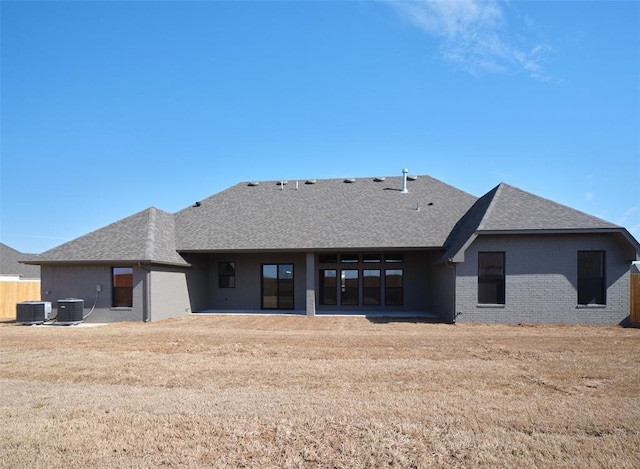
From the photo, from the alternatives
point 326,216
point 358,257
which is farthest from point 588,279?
point 326,216

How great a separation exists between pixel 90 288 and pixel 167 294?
322cm

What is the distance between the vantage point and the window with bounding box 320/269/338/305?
22.1 meters

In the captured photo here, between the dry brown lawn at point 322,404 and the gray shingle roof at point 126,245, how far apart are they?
6.43 metres

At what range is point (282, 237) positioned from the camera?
21.0 metres

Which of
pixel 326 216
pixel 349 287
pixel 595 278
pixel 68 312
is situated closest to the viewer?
pixel 595 278

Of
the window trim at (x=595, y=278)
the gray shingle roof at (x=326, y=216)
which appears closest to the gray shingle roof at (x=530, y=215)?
the window trim at (x=595, y=278)

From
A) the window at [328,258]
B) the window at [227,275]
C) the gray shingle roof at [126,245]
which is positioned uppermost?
the gray shingle roof at [126,245]

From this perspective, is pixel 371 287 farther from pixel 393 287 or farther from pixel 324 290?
pixel 324 290

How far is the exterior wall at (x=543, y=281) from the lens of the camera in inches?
637

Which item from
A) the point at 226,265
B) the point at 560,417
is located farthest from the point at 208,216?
the point at 560,417

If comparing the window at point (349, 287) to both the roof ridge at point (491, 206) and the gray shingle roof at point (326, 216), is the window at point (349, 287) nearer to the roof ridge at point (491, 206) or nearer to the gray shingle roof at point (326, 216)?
the gray shingle roof at point (326, 216)

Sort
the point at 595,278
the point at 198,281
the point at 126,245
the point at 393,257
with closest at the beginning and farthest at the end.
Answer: the point at 595,278, the point at 126,245, the point at 393,257, the point at 198,281

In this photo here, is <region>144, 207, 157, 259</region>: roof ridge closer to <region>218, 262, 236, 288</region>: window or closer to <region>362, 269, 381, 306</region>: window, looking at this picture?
<region>218, 262, 236, 288</region>: window

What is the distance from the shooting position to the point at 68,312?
17500mm
